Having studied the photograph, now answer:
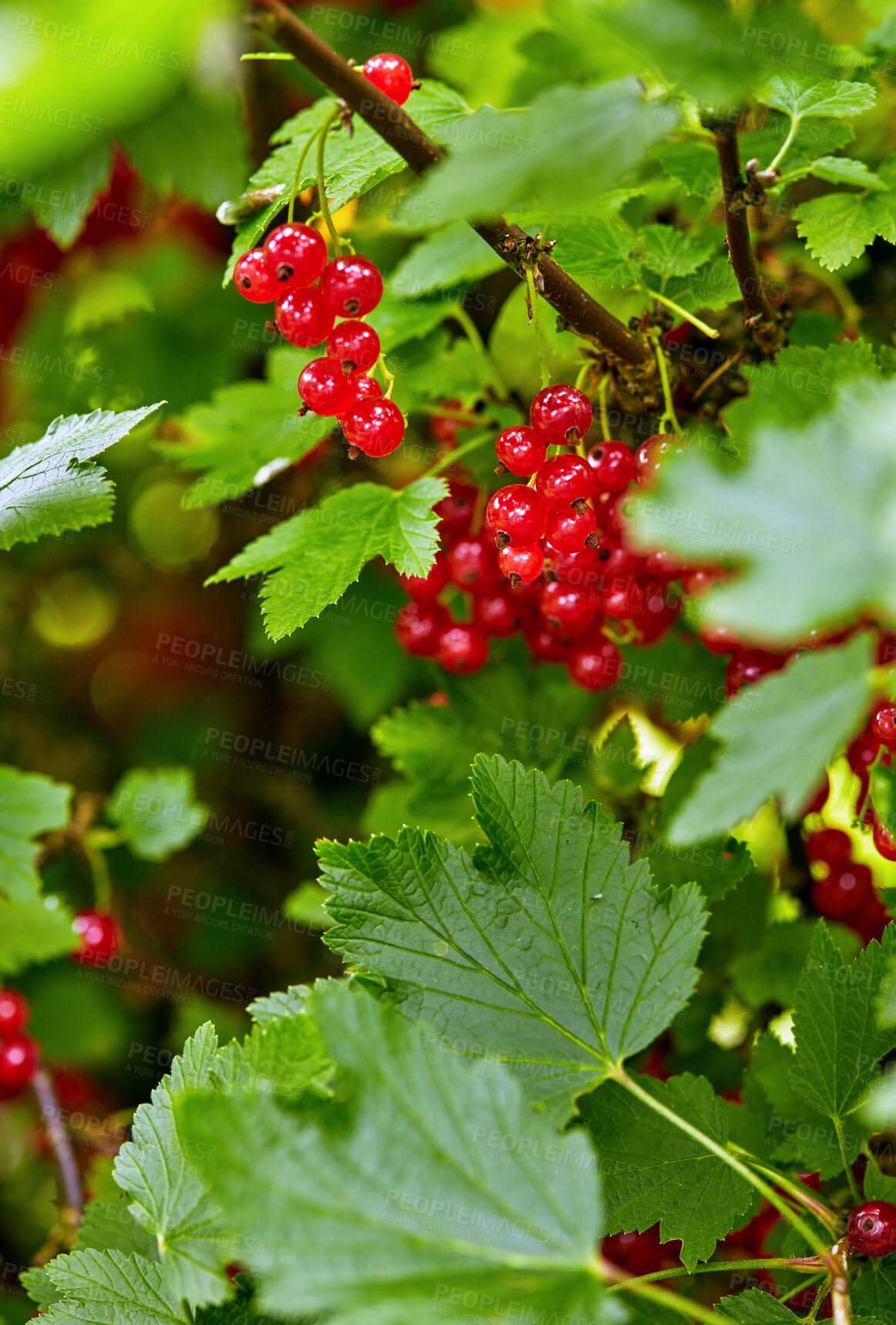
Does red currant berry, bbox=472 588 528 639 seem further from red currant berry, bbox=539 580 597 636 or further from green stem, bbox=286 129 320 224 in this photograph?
green stem, bbox=286 129 320 224

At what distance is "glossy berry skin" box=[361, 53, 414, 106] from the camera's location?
65 cm

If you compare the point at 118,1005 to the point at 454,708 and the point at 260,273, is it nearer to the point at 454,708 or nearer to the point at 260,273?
the point at 454,708

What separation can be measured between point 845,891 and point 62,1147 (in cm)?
79

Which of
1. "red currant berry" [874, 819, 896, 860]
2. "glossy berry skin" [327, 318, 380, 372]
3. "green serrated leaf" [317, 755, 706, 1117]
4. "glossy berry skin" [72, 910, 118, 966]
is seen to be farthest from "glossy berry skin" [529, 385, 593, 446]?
"glossy berry skin" [72, 910, 118, 966]

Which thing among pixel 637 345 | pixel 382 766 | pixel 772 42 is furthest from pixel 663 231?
pixel 382 766

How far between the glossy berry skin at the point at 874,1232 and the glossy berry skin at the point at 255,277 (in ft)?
2.13

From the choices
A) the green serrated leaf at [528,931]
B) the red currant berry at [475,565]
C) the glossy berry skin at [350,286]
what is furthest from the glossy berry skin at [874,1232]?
the glossy berry skin at [350,286]

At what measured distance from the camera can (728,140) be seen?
575 mm

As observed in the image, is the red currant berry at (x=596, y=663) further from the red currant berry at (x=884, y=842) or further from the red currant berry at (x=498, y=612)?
the red currant berry at (x=884, y=842)

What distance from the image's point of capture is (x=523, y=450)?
2.23ft

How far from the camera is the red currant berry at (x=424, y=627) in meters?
0.95

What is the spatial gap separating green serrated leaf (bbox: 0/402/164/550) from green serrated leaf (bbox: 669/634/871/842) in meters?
0.47

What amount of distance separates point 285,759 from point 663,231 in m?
0.94

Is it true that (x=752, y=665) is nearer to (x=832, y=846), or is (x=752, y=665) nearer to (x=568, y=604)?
(x=568, y=604)
